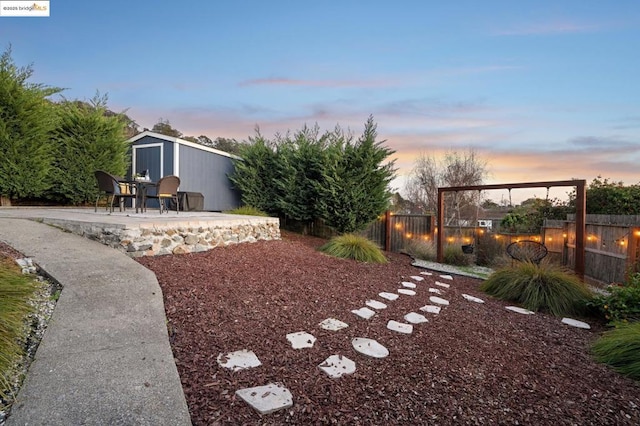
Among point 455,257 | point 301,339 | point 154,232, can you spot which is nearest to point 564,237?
point 455,257

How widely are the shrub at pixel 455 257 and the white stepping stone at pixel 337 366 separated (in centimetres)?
581

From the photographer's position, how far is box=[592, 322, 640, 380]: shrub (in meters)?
2.14

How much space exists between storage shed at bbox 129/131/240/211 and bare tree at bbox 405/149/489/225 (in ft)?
26.1

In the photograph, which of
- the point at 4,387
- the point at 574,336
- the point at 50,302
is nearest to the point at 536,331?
the point at 574,336

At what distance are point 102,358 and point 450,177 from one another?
12.7 m

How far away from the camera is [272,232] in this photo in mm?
→ 6199

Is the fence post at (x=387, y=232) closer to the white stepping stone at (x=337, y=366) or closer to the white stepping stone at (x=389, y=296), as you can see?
the white stepping stone at (x=389, y=296)

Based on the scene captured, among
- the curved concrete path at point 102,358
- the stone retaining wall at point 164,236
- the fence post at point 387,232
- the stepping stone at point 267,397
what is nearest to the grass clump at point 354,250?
the stone retaining wall at point 164,236

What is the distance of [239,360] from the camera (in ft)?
6.18

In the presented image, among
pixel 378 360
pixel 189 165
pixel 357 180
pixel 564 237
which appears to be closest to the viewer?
pixel 378 360

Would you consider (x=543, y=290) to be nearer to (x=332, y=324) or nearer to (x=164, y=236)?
(x=332, y=324)

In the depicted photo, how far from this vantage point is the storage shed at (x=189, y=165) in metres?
8.09

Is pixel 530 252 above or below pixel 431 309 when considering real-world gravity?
above

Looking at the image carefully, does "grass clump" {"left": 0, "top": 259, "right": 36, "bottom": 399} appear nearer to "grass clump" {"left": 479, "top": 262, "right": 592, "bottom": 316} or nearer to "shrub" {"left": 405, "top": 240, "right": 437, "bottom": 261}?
"grass clump" {"left": 479, "top": 262, "right": 592, "bottom": 316}
